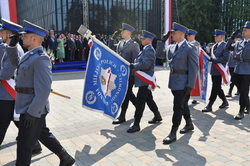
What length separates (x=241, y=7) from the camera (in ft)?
125

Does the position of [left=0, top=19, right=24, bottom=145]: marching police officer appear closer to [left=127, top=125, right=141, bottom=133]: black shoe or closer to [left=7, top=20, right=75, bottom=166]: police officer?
[left=7, top=20, right=75, bottom=166]: police officer

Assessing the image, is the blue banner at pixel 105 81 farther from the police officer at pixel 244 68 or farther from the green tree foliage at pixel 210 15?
the green tree foliage at pixel 210 15

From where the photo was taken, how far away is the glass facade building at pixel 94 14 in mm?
24109

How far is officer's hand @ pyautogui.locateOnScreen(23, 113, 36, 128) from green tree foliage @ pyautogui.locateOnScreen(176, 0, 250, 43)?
34.2 meters

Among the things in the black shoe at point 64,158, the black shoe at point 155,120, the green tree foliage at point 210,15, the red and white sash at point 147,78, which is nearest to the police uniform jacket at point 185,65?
the red and white sash at point 147,78

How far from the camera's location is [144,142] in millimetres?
4316

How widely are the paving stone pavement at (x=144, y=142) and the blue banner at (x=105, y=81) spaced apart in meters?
0.56

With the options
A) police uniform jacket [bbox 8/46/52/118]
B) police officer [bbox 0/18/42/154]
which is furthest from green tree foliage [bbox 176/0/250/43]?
police uniform jacket [bbox 8/46/52/118]

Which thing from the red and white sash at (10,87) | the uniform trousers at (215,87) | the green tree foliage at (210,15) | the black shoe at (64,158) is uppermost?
the green tree foliage at (210,15)

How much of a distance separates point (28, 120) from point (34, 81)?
423mm

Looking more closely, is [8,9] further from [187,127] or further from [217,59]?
[187,127]

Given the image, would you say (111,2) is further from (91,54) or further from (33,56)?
(33,56)

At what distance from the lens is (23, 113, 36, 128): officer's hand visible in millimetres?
2652

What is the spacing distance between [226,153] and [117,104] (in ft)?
6.88
